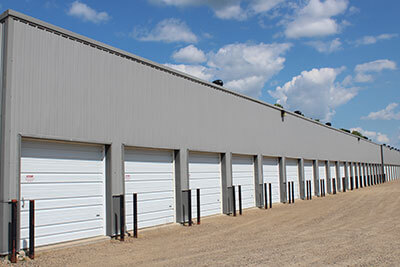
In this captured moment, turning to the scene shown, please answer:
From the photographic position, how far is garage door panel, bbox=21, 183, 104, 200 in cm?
859

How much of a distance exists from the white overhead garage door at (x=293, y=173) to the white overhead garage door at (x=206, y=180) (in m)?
7.68

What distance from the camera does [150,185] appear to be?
11969mm

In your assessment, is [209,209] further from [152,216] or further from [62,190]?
[62,190]

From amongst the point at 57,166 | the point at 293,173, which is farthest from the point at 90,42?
the point at 293,173

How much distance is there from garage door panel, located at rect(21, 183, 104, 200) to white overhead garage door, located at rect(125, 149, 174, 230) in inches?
47.2

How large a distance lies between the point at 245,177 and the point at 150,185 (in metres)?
6.38

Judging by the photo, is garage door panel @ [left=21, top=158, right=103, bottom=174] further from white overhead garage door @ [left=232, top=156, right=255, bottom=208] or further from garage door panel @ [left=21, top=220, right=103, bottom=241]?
white overhead garage door @ [left=232, top=156, right=255, bottom=208]

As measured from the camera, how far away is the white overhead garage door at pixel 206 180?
13859 mm

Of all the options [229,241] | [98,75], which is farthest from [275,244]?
[98,75]

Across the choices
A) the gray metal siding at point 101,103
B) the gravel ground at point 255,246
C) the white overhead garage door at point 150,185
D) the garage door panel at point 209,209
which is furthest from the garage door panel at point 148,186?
the garage door panel at point 209,209

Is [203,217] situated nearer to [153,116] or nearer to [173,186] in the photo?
[173,186]

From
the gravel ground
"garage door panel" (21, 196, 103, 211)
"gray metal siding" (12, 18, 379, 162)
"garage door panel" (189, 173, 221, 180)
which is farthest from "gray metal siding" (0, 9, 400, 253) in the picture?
the gravel ground

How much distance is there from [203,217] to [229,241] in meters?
4.75

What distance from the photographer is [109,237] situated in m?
10.0
